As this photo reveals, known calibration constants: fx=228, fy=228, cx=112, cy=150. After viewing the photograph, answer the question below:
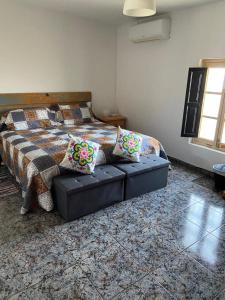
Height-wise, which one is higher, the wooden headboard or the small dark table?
the wooden headboard

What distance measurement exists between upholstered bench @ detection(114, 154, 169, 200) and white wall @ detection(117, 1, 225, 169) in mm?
974

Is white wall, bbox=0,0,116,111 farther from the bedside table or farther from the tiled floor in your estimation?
the tiled floor

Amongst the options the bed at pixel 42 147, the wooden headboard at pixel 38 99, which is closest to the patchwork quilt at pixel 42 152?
the bed at pixel 42 147

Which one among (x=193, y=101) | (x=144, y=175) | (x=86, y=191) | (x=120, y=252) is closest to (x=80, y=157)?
(x=86, y=191)

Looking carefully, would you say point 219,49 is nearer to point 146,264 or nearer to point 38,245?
point 146,264

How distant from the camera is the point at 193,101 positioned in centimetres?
340

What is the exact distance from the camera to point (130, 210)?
2508mm

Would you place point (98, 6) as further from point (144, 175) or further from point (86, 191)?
point (86, 191)

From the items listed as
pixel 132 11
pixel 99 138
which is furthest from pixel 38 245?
pixel 132 11

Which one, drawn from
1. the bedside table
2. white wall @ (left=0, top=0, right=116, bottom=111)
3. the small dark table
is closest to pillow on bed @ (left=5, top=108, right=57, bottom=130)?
white wall @ (left=0, top=0, right=116, bottom=111)

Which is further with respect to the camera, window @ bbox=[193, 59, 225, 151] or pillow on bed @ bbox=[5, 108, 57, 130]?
pillow on bed @ bbox=[5, 108, 57, 130]

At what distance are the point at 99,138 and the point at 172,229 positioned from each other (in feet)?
4.88

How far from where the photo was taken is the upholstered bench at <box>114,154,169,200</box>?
262 cm

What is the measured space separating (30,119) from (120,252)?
254cm
